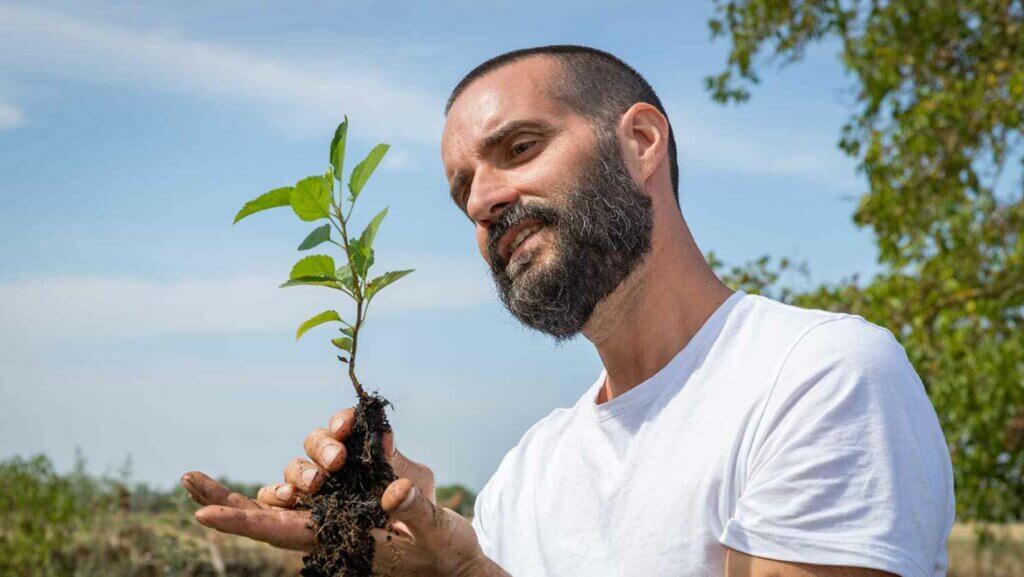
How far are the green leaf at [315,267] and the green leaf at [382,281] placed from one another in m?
0.08

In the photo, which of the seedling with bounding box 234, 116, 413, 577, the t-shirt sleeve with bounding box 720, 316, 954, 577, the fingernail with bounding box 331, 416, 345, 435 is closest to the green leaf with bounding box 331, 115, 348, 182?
the seedling with bounding box 234, 116, 413, 577

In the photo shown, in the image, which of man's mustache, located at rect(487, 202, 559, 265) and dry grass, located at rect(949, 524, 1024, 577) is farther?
dry grass, located at rect(949, 524, 1024, 577)

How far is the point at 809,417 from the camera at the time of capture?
199 cm

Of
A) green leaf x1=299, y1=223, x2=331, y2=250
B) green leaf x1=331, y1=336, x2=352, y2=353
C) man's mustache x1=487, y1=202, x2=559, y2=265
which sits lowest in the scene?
green leaf x1=331, y1=336, x2=352, y2=353

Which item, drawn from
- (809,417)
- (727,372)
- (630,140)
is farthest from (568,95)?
(809,417)

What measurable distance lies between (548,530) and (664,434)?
1.37 ft

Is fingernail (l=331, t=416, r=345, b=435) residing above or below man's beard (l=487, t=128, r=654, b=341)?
below

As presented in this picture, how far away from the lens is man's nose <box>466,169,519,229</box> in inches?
94.5

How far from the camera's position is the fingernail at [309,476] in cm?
210

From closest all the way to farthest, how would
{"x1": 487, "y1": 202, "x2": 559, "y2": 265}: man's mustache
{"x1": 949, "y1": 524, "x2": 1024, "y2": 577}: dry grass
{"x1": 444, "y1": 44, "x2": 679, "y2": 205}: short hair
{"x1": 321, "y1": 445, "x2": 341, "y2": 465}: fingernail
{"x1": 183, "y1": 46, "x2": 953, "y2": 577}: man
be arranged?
{"x1": 183, "y1": 46, "x2": 953, "y2": 577}: man, {"x1": 321, "y1": 445, "x2": 341, "y2": 465}: fingernail, {"x1": 487, "y1": 202, "x2": 559, "y2": 265}: man's mustache, {"x1": 444, "y1": 44, "x2": 679, "y2": 205}: short hair, {"x1": 949, "y1": 524, "x2": 1024, "y2": 577}: dry grass

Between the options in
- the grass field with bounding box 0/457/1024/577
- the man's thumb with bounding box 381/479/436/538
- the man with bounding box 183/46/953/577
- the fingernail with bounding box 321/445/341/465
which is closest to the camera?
the man's thumb with bounding box 381/479/436/538

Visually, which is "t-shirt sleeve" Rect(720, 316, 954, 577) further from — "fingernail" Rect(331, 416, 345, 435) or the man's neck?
"fingernail" Rect(331, 416, 345, 435)

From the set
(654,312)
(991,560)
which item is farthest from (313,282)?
(991,560)

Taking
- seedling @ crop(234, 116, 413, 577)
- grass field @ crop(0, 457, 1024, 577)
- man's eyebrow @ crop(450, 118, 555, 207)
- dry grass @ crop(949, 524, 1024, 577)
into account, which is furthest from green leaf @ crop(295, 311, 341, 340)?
dry grass @ crop(949, 524, 1024, 577)
